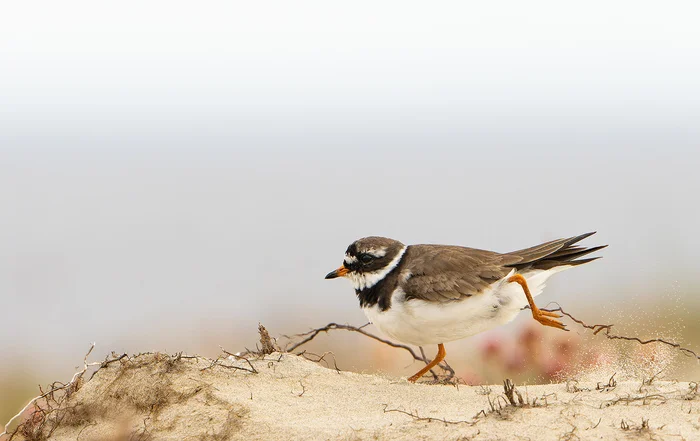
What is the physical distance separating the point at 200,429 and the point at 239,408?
304 mm

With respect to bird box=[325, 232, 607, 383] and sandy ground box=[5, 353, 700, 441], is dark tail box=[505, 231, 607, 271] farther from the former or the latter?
sandy ground box=[5, 353, 700, 441]

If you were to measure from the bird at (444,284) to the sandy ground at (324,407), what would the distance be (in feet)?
1.68

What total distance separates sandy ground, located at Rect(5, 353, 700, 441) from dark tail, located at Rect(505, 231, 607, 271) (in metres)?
1.16

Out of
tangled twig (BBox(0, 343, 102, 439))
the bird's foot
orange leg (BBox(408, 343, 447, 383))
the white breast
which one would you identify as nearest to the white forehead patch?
the white breast

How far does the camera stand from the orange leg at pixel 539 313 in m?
6.13

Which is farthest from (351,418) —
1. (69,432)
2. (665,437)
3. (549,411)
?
(69,432)

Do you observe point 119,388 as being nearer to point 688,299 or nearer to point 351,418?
point 351,418

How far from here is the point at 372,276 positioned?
6.50 meters

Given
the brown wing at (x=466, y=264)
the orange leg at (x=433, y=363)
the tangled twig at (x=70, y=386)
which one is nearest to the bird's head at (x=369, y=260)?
the brown wing at (x=466, y=264)

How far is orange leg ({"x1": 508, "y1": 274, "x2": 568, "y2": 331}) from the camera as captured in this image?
6.13 meters

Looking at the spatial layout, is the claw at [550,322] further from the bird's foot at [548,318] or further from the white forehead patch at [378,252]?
the white forehead patch at [378,252]

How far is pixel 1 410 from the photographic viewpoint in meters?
10.1

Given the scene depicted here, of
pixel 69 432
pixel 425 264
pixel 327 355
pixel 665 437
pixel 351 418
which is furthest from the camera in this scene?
pixel 327 355

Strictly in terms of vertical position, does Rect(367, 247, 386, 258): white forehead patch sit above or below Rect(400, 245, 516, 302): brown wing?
above
